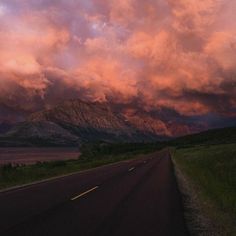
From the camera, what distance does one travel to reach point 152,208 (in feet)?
42.8

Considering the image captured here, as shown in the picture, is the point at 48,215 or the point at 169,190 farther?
the point at 169,190

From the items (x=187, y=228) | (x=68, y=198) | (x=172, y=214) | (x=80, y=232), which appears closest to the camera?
(x=80, y=232)

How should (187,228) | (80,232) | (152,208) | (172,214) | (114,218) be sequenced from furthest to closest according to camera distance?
1. (152,208)
2. (172,214)
3. (114,218)
4. (187,228)
5. (80,232)

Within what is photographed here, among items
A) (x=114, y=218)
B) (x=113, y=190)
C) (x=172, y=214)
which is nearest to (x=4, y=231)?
(x=114, y=218)

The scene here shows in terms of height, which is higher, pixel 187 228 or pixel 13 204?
pixel 13 204

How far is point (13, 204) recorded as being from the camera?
13.7 metres

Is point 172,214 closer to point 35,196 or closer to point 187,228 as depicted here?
point 187,228

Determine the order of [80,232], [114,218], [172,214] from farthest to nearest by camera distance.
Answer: [172,214] → [114,218] → [80,232]

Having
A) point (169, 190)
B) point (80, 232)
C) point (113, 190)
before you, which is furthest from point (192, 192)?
point (80, 232)

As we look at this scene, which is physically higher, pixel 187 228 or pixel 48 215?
pixel 48 215

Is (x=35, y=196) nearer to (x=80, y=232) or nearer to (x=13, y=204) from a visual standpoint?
(x=13, y=204)

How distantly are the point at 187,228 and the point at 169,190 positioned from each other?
364 inches

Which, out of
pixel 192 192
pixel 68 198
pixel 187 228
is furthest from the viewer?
pixel 192 192

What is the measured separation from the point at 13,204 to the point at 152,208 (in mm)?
5051
